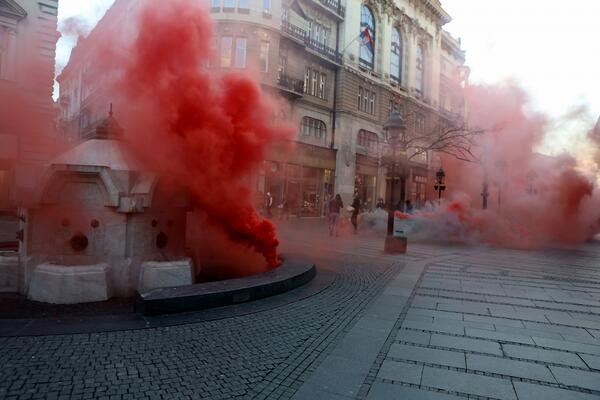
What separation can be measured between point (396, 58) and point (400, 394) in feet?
118

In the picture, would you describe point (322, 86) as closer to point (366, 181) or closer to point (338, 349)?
point (366, 181)

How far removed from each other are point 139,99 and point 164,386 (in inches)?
181

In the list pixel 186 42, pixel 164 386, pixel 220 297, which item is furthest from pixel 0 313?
pixel 186 42

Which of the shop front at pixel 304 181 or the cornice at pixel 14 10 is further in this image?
the shop front at pixel 304 181

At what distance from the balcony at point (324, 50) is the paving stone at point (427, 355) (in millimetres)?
24181

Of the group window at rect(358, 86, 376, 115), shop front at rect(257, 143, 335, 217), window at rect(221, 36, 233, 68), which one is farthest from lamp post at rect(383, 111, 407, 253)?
window at rect(358, 86, 376, 115)

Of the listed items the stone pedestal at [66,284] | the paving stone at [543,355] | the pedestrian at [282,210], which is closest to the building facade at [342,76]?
the pedestrian at [282,210]

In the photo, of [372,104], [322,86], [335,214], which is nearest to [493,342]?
[335,214]

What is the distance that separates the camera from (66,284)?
16.4 feet

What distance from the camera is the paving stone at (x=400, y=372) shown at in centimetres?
328

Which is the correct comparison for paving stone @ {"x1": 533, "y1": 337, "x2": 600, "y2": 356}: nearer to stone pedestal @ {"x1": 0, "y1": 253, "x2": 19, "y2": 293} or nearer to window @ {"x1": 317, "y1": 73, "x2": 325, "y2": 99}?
stone pedestal @ {"x1": 0, "y1": 253, "x2": 19, "y2": 293}

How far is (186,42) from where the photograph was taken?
20.3 feet

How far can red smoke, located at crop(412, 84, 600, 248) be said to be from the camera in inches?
637

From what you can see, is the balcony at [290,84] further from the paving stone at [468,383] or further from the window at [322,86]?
the paving stone at [468,383]
